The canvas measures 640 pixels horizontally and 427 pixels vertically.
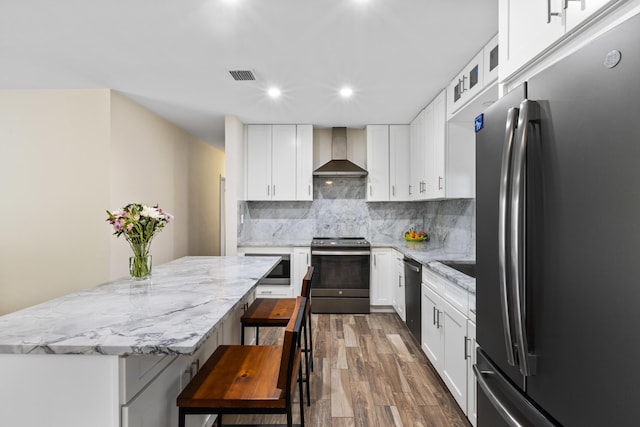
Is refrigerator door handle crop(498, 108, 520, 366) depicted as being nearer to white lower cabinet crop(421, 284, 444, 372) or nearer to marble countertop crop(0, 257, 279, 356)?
marble countertop crop(0, 257, 279, 356)

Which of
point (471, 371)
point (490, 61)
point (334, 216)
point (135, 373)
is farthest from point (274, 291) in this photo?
point (490, 61)

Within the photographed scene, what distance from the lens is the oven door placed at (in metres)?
4.22

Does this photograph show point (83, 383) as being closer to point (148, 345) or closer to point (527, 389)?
point (148, 345)

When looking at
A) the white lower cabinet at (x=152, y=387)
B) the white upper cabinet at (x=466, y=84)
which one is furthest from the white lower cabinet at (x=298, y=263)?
the white lower cabinet at (x=152, y=387)

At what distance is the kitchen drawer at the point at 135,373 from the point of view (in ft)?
3.59

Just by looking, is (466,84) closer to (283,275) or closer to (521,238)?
(521,238)

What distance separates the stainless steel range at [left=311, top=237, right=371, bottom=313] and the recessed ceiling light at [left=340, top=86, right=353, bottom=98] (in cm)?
180

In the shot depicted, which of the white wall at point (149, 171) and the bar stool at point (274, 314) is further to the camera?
the white wall at point (149, 171)

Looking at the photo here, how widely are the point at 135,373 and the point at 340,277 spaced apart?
3225 millimetres

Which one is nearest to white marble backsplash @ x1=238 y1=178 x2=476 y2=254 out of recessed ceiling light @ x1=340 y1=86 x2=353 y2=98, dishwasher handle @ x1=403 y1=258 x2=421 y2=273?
dishwasher handle @ x1=403 y1=258 x2=421 y2=273

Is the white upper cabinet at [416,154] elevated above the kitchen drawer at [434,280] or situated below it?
above

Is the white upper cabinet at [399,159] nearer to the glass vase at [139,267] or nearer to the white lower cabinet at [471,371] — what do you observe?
the white lower cabinet at [471,371]

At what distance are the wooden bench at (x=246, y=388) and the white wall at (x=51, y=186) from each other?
8.28ft

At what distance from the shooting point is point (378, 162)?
14.9ft
